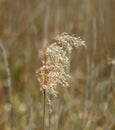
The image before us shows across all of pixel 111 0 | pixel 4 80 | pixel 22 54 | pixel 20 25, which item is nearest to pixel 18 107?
pixel 4 80

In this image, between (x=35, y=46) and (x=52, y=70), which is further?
(x=35, y=46)

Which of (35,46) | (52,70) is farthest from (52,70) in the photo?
Answer: (35,46)

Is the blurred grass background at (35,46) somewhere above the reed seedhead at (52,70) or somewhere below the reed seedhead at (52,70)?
above

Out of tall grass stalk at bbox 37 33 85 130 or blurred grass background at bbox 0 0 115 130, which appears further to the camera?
blurred grass background at bbox 0 0 115 130

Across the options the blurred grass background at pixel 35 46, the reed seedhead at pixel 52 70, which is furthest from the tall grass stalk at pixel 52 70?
the blurred grass background at pixel 35 46

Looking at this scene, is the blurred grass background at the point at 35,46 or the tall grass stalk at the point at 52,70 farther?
the blurred grass background at the point at 35,46

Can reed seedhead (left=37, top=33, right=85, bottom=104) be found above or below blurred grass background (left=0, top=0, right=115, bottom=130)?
below

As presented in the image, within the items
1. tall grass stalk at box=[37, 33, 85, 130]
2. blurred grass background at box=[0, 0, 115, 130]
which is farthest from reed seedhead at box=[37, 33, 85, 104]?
blurred grass background at box=[0, 0, 115, 130]

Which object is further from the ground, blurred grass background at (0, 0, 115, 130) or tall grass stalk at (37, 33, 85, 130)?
blurred grass background at (0, 0, 115, 130)

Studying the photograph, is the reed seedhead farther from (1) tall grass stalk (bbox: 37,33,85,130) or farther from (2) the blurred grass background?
(2) the blurred grass background

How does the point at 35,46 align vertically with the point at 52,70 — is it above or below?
above

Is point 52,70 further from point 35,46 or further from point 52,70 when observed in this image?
point 35,46

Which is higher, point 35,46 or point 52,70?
point 35,46

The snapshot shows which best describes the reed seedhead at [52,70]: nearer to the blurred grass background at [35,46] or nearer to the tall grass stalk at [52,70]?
the tall grass stalk at [52,70]
